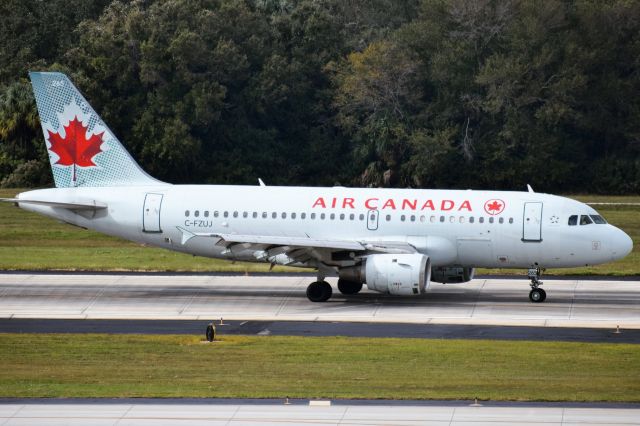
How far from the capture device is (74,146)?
136ft

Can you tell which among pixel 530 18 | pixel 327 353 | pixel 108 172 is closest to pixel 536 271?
pixel 327 353

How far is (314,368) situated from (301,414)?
16.5 ft

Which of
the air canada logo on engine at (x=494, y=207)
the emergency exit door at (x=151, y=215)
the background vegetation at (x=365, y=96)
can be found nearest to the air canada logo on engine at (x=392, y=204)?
the air canada logo on engine at (x=494, y=207)

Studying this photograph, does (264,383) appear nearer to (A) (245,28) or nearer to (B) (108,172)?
(B) (108,172)

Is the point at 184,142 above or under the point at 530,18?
under

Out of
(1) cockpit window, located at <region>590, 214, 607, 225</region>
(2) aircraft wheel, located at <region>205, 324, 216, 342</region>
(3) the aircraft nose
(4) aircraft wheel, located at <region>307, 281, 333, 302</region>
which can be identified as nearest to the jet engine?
(4) aircraft wheel, located at <region>307, 281, 333, 302</region>

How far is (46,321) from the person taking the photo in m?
34.8

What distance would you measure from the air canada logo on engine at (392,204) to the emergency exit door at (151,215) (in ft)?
16.8

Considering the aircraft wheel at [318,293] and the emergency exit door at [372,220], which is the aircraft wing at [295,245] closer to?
the emergency exit door at [372,220]

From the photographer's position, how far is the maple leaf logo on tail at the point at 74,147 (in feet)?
136

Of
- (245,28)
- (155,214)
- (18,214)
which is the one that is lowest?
(18,214)

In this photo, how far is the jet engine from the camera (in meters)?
36.5

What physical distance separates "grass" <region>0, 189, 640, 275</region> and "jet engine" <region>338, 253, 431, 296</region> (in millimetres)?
9348

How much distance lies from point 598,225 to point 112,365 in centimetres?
1703
